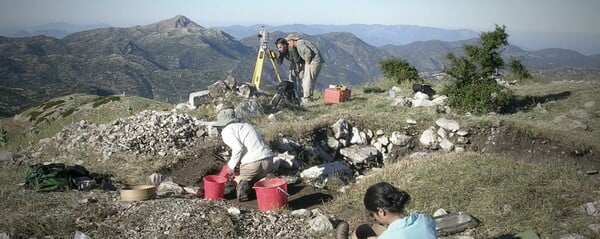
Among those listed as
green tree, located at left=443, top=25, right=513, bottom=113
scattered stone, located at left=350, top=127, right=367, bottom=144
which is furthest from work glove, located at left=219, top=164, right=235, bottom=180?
green tree, located at left=443, top=25, right=513, bottom=113

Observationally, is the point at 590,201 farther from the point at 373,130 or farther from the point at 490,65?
the point at 490,65

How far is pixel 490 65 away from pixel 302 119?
555 cm

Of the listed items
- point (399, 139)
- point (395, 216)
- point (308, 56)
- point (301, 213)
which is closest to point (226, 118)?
point (301, 213)

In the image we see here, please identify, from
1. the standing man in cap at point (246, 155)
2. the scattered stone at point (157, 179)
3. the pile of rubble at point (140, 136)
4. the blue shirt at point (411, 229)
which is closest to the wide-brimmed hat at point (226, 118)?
the standing man in cap at point (246, 155)

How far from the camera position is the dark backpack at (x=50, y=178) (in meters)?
7.23

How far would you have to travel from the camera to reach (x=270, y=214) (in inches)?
257

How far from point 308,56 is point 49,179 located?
8216 millimetres

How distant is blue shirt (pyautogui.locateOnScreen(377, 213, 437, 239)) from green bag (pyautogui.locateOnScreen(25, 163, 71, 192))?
5.64 meters

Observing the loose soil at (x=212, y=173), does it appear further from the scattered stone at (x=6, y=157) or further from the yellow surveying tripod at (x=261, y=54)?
the yellow surveying tripod at (x=261, y=54)

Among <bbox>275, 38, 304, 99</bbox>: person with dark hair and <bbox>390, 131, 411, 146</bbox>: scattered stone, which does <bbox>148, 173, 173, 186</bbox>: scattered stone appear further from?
<bbox>275, 38, 304, 99</bbox>: person with dark hair

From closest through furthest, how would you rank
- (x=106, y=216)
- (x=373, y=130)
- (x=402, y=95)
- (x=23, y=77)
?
(x=106, y=216) → (x=373, y=130) → (x=402, y=95) → (x=23, y=77)

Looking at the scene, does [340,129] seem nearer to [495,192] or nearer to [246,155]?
[246,155]

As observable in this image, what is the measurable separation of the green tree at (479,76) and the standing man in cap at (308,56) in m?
3.76

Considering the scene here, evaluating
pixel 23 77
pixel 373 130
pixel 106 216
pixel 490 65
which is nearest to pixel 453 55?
pixel 490 65
